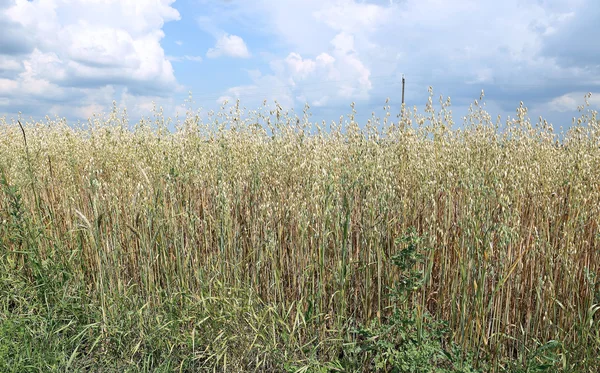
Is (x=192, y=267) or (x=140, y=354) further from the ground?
(x=192, y=267)

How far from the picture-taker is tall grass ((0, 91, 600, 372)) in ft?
8.32

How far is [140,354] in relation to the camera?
2.85 m

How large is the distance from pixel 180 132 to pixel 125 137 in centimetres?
118

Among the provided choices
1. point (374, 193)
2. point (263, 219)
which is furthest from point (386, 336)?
point (263, 219)

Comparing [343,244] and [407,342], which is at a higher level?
[343,244]

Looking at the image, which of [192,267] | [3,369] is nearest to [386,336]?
[192,267]

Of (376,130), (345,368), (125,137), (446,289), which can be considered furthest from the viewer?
(125,137)

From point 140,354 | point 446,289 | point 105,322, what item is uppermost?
point 446,289

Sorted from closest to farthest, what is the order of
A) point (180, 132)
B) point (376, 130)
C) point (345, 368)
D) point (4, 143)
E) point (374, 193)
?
1. point (345, 368)
2. point (374, 193)
3. point (376, 130)
4. point (180, 132)
5. point (4, 143)

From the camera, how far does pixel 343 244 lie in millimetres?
2516

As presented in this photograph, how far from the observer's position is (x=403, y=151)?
395 centimetres

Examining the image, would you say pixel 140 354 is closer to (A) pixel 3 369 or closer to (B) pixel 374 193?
(A) pixel 3 369

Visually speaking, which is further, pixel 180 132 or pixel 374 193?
pixel 180 132

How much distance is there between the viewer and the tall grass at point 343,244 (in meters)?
2.54
